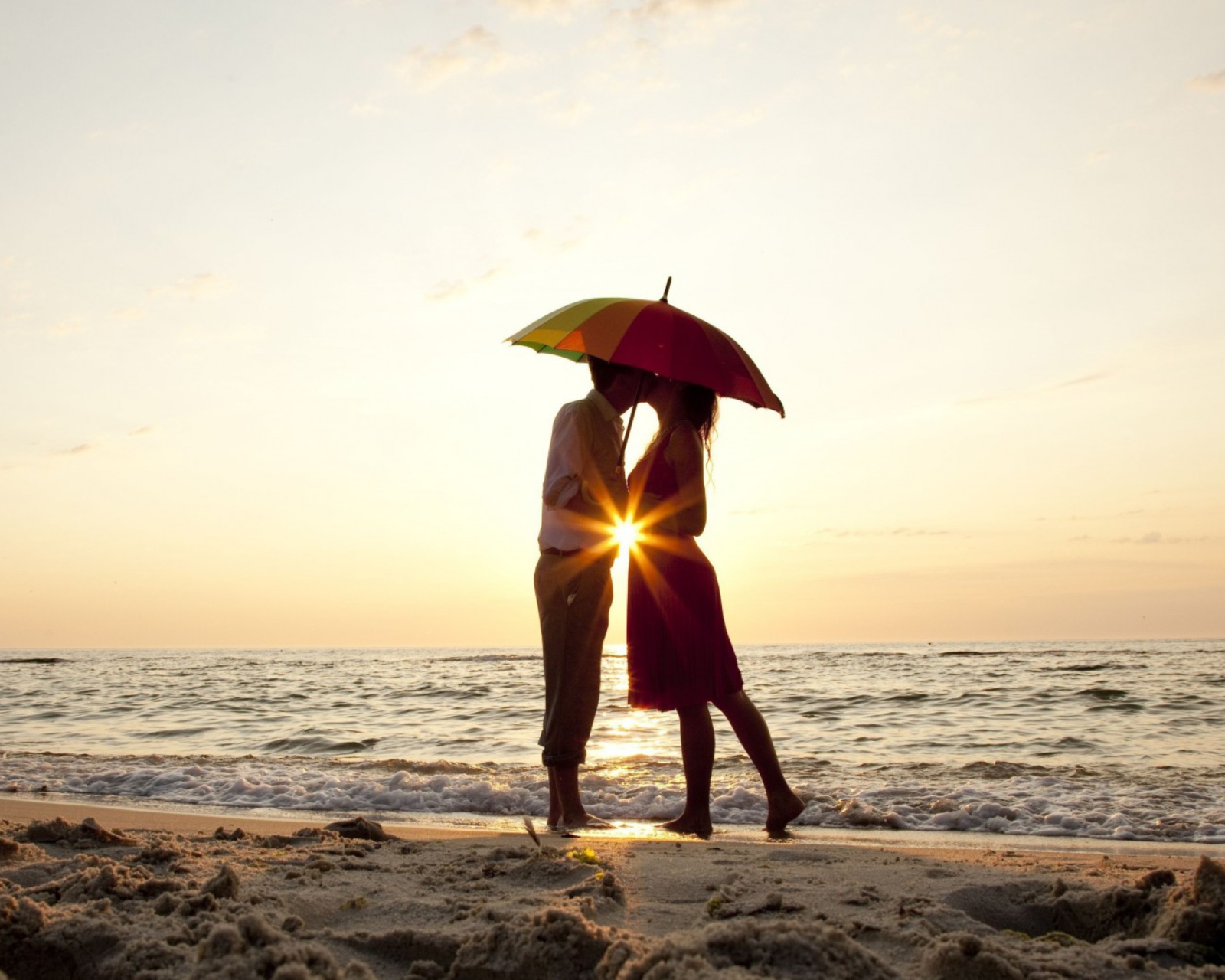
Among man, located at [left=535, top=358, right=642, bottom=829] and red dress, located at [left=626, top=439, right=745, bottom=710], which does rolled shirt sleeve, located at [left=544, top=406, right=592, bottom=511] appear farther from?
red dress, located at [left=626, top=439, right=745, bottom=710]

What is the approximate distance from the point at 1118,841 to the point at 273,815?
4411 millimetres

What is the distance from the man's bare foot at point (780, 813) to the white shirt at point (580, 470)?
146 centimetres

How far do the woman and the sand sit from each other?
2.02 feet

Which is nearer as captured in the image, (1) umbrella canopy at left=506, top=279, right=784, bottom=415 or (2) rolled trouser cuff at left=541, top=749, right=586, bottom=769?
(1) umbrella canopy at left=506, top=279, right=784, bottom=415

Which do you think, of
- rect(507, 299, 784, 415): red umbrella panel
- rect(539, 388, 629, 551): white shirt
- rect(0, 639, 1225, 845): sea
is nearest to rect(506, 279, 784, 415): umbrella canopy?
rect(507, 299, 784, 415): red umbrella panel

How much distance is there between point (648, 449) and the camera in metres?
4.43

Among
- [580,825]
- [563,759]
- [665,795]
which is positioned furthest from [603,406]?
[665,795]

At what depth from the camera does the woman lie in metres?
4.37

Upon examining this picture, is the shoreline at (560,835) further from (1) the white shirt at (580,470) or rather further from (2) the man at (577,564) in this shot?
(1) the white shirt at (580,470)

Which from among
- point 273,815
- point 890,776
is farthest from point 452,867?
point 890,776

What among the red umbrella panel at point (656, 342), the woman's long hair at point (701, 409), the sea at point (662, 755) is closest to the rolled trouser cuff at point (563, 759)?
the sea at point (662, 755)

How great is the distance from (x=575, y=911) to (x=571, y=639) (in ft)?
6.71

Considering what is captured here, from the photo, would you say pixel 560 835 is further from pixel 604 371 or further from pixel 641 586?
pixel 604 371

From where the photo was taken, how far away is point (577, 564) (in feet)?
14.5
